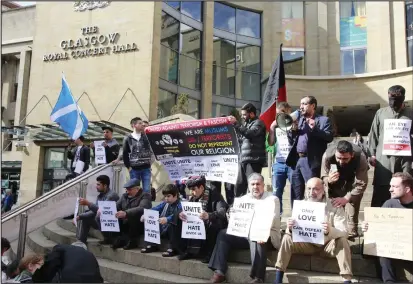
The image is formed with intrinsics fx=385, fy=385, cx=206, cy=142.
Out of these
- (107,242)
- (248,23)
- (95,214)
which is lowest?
(107,242)

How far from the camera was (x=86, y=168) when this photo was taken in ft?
30.8

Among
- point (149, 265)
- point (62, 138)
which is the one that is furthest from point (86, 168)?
point (62, 138)

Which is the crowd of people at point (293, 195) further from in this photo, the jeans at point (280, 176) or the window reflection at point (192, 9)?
the window reflection at point (192, 9)

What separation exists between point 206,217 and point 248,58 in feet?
77.6

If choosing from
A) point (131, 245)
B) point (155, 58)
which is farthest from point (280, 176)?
point (155, 58)

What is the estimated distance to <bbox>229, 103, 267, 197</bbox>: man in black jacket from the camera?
6.00 metres

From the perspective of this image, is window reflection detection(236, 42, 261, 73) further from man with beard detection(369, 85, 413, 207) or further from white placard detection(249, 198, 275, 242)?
white placard detection(249, 198, 275, 242)

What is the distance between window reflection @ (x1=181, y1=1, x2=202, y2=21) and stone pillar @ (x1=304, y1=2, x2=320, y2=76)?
8.42 m

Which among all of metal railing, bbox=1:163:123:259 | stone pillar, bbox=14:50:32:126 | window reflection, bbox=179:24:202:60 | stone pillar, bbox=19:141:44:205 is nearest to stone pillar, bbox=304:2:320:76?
window reflection, bbox=179:24:202:60

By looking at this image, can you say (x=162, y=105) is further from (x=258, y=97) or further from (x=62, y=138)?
(x=258, y=97)

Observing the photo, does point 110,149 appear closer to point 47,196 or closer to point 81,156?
point 81,156

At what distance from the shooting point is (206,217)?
527cm

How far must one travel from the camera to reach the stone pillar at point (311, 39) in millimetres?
27672

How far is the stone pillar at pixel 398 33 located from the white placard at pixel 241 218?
938 inches
